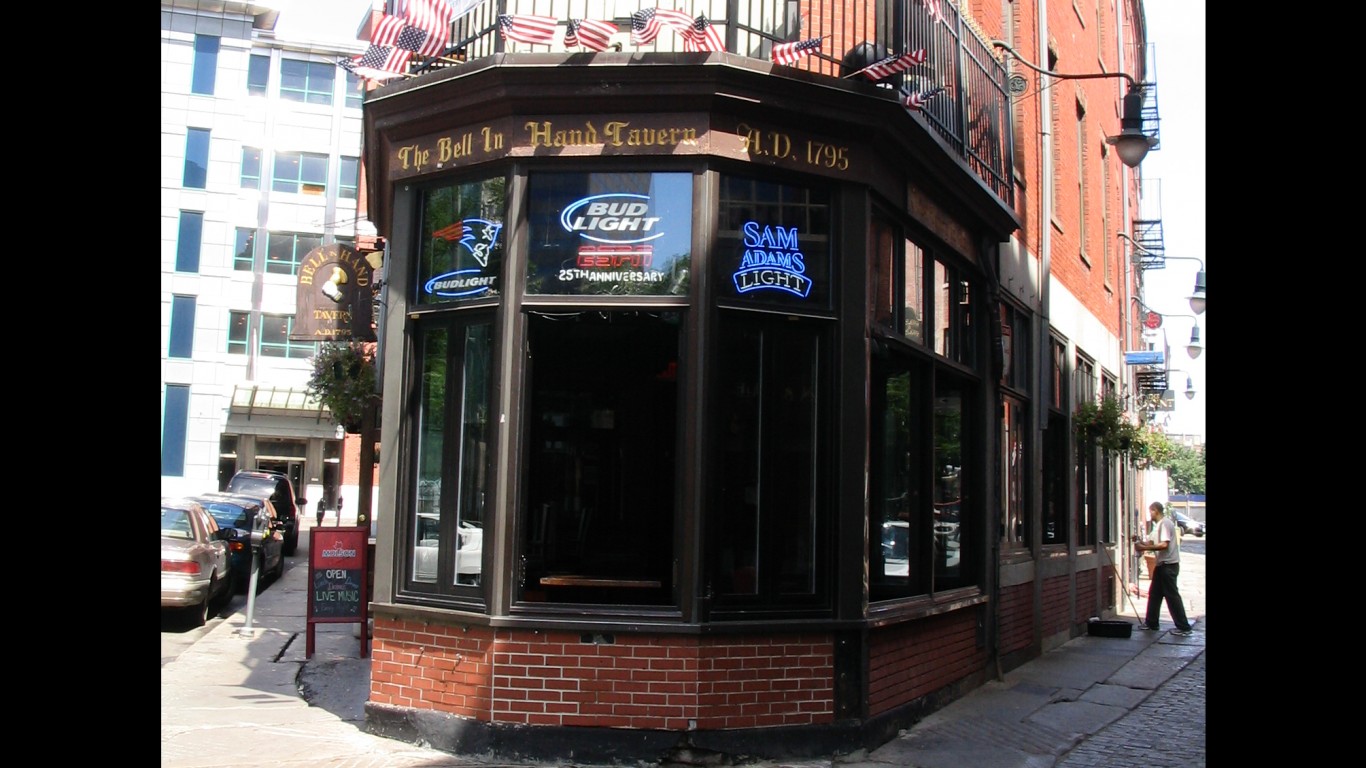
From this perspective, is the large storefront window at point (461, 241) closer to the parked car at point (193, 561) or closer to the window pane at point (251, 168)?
the parked car at point (193, 561)

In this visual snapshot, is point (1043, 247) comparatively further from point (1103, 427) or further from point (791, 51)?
point (791, 51)

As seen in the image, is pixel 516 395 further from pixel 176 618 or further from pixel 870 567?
pixel 176 618

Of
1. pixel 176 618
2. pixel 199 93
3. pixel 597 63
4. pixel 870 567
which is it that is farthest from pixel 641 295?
pixel 199 93

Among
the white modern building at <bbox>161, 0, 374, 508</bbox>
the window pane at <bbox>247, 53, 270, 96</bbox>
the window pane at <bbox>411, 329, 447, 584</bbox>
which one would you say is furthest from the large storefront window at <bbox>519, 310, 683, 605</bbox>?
the window pane at <bbox>247, 53, 270, 96</bbox>

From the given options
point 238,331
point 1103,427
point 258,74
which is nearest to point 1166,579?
point 1103,427

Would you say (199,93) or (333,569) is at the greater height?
(199,93)

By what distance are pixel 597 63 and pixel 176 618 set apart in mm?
10679

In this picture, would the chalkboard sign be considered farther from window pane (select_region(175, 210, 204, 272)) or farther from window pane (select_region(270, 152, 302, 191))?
window pane (select_region(270, 152, 302, 191))

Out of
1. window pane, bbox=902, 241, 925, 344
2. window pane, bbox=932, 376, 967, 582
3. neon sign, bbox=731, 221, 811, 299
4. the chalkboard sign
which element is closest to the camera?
neon sign, bbox=731, 221, 811, 299

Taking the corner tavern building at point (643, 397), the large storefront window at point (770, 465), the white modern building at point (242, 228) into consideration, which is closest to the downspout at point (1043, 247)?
the corner tavern building at point (643, 397)

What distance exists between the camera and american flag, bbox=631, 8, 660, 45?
7.72m

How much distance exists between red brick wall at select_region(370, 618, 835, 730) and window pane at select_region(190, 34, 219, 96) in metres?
43.5

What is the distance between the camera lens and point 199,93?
45812 mm

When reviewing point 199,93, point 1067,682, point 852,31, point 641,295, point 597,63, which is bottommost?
point 1067,682
